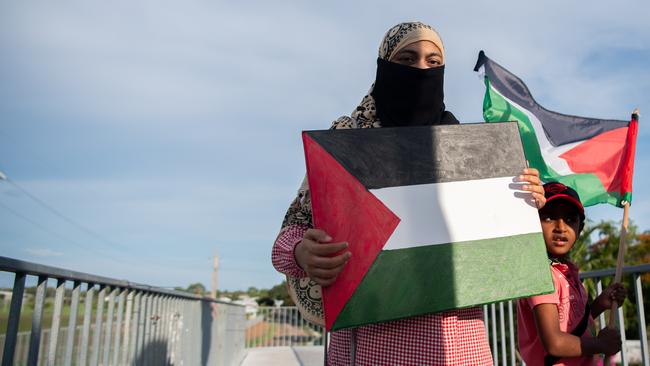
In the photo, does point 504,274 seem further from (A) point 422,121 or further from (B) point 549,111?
(B) point 549,111

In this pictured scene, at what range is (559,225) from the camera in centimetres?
233

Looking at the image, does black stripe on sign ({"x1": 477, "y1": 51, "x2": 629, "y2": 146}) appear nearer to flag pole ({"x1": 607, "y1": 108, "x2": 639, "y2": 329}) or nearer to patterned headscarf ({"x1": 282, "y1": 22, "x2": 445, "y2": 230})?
flag pole ({"x1": 607, "y1": 108, "x2": 639, "y2": 329})

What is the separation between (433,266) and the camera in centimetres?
138

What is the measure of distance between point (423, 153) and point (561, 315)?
1.23m

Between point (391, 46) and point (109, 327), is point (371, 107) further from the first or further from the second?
point (109, 327)

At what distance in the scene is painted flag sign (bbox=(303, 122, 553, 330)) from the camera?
1.34 metres

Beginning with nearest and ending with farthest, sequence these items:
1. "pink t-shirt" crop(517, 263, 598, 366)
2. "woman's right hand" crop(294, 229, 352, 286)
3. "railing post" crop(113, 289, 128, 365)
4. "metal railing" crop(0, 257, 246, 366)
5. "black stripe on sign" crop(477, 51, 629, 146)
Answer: "woman's right hand" crop(294, 229, 352, 286), "metal railing" crop(0, 257, 246, 366), "pink t-shirt" crop(517, 263, 598, 366), "railing post" crop(113, 289, 128, 365), "black stripe on sign" crop(477, 51, 629, 146)

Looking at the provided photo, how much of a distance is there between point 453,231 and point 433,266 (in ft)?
0.41

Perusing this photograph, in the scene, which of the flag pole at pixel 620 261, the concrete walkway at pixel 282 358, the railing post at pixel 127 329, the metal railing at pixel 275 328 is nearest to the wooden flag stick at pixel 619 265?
the flag pole at pixel 620 261

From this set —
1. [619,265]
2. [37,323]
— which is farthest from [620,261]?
[37,323]

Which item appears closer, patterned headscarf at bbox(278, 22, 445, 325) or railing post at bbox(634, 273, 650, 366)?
patterned headscarf at bbox(278, 22, 445, 325)

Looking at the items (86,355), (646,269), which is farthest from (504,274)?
(86,355)

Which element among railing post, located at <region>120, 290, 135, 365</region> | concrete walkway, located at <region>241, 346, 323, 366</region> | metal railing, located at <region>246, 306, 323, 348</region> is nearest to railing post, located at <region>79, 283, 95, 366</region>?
railing post, located at <region>120, 290, 135, 365</region>

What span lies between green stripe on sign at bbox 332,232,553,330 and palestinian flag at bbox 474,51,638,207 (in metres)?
1.89
